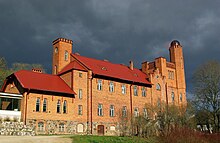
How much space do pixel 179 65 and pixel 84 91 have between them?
73.8 ft

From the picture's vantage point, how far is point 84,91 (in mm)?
38562

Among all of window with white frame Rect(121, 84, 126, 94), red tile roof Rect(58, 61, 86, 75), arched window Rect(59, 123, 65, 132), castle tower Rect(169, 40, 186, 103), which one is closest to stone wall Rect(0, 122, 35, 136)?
arched window Rect(59, 123, 65, 132)

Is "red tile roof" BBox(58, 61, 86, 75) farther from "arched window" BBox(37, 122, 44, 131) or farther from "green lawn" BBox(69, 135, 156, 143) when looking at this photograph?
"green lawn" BBox(69, 135, 156, 143)

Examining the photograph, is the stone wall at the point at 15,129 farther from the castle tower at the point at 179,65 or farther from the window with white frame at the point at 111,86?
the castle tower at the point at 179,65

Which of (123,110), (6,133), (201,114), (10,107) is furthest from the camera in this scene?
(123,110)

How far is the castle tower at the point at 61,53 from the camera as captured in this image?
42.5 meters

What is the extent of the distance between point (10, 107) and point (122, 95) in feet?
54.9

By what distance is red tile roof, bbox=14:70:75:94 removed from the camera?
33841 mm

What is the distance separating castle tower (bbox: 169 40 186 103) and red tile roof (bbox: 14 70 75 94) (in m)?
23.6

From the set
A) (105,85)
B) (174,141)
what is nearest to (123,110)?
(105,85)

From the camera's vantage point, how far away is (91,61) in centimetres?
4400

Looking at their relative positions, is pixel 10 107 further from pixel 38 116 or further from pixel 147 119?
pixel 147 119

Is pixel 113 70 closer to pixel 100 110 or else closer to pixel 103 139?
pixel 100 110

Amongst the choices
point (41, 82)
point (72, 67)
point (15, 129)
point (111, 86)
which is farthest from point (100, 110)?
point (15, 129)
